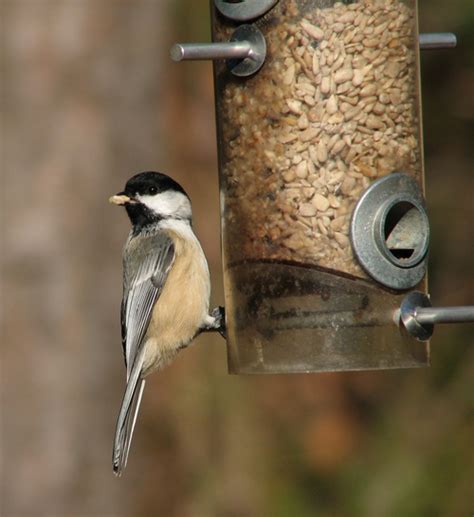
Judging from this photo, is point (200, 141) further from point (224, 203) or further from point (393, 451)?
point (224, 203)

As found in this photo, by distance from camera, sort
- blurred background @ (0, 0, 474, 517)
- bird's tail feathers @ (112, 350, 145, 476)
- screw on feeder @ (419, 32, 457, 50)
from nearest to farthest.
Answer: bird's tail feathers @ (112, 350, 145, 476)
screw on feeder @ (419, 32, 457, 50)
blurred background @ (0, 0, 474, 517)

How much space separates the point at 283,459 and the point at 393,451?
109 cm

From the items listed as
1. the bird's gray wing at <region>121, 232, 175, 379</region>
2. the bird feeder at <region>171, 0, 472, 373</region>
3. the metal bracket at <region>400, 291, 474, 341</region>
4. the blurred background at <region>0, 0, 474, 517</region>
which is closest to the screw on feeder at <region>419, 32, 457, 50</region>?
the bird feeder at <region>171, 0, 472, 373</region>

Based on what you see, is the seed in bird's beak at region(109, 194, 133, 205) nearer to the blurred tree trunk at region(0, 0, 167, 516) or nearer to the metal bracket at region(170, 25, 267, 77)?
the metal bracket at region(170, 25, 267, 77)

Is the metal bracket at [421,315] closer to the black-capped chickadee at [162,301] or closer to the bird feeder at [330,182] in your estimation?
the bird feeder at [330,182]

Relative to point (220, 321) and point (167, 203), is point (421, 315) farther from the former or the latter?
point (167, 203)

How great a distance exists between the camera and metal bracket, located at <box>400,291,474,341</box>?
3.79 meters

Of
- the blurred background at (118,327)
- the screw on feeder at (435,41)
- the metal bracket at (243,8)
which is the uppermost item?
the metal bracket at (243,8)

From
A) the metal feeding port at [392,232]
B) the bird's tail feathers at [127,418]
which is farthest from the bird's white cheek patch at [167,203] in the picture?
the metal feeding port at [392,232]

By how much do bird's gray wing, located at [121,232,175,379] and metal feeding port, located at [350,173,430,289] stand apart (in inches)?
36.9

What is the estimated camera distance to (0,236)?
6.90 meters

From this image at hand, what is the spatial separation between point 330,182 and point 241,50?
0.55 m

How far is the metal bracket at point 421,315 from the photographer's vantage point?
149 inches

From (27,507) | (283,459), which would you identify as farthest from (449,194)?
(27,507)
